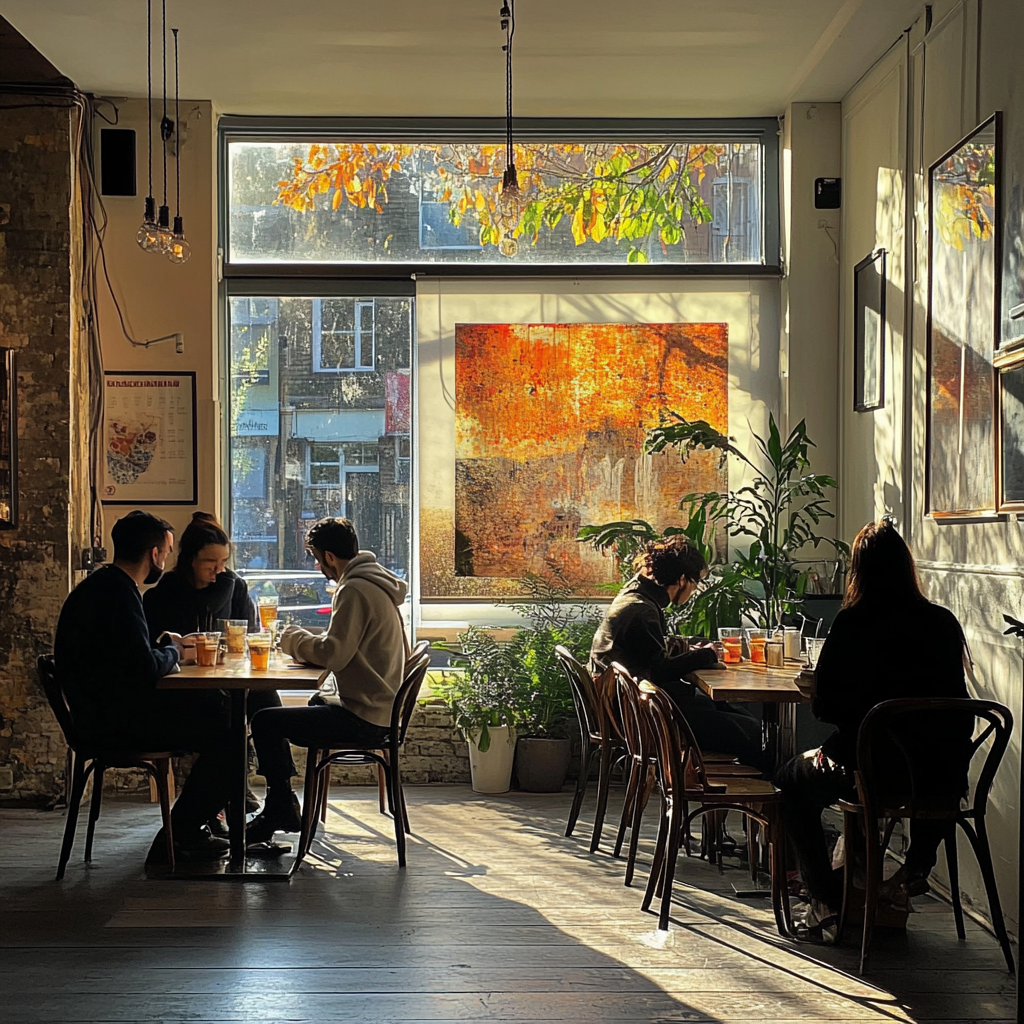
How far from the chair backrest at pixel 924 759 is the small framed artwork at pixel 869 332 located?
2284 millimetres

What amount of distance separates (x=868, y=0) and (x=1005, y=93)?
1116 mm

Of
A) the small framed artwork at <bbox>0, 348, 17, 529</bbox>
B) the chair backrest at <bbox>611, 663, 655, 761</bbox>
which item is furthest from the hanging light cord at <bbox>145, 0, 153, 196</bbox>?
the chair backrest at <bbox>611, 663, 655, 761</bbox>

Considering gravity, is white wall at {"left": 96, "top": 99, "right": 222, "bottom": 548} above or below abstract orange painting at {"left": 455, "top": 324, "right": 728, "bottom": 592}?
above

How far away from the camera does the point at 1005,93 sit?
14.0ft

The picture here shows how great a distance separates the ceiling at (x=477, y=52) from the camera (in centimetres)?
534

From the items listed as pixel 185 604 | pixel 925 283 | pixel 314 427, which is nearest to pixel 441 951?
pixel 185 604

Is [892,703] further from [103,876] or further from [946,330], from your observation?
[103,876]

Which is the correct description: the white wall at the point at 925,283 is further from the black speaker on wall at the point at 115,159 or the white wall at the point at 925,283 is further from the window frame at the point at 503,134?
the black speaker on wall at the point at 115,159

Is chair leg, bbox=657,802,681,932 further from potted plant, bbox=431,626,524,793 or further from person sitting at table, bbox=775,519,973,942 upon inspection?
potted plant, bbox=431,626,524,793

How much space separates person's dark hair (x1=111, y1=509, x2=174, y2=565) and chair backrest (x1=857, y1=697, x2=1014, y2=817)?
2828 mm

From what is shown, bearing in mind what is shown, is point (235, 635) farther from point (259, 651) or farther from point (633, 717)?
point (633, 717)

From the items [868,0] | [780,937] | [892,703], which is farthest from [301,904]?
[868,0]

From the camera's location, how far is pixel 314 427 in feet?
22.5

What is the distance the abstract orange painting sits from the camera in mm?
6809
